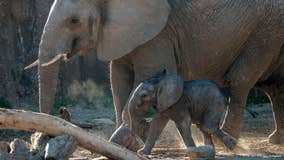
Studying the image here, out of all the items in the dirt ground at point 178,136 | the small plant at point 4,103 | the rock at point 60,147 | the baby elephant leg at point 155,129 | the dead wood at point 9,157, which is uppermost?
the rock at point 60,147

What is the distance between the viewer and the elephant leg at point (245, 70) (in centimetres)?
1104

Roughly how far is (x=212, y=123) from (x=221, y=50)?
1.78 m

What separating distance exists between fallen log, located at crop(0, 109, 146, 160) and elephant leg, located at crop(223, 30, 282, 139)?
3491mm

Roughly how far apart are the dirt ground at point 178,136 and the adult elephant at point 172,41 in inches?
18.2

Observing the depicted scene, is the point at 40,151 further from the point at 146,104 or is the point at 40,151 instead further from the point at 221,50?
the point at 221,50

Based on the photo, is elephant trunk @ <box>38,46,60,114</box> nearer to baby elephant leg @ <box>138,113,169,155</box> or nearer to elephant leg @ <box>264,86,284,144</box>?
baby elephant leg @ <box>138,113,169,155</box>

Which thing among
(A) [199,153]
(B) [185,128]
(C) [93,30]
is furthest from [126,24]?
(A) [199,153]

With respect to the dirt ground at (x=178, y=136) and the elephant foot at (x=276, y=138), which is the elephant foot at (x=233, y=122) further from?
the elephant foot at (x=276, y=138)

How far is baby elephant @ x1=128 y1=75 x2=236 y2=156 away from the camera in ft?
29.4

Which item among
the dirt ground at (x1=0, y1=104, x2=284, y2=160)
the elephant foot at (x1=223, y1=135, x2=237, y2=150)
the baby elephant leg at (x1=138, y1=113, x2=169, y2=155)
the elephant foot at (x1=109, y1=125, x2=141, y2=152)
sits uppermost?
the elephant foot at (x1=109, y1=125, x2=141, y2=152)

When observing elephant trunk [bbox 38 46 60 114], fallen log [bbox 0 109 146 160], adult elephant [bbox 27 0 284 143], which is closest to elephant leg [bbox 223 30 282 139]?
adult elephant [bbox 27 0 284 143]

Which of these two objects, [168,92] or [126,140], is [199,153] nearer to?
[126,140]

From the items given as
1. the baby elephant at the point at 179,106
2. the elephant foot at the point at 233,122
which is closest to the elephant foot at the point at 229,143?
the baby elephant at the point at 179,106

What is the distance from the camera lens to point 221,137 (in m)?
9.35
